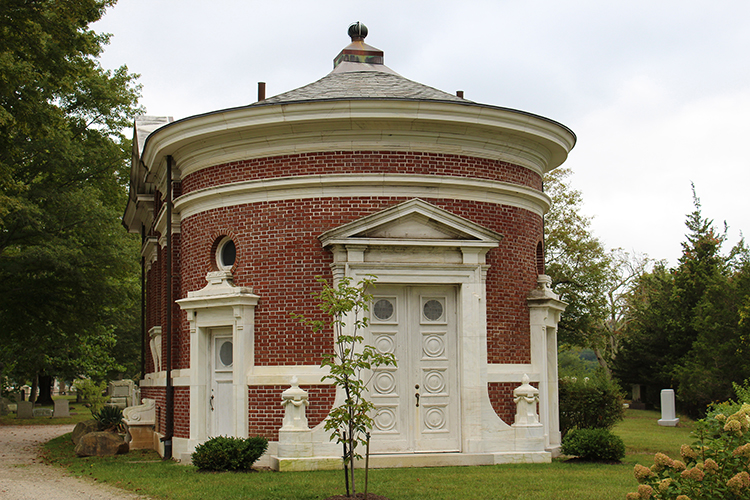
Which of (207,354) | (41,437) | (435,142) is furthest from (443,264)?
(41,437)

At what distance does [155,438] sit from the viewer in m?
17.1

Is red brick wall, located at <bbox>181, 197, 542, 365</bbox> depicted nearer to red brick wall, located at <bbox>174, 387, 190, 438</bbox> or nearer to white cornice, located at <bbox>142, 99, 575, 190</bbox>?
white cornice, located at <bbox>142, 99, 575, 190</bbox>

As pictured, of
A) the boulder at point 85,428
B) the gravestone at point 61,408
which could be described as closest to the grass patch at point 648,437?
the boulder at point 85,428

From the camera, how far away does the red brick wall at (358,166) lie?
1403cm

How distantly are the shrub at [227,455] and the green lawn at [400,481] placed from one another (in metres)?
0.25

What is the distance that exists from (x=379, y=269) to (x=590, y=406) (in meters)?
6.30

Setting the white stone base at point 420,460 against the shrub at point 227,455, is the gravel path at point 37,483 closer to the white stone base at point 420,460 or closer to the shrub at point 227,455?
the shrub at point 227,455

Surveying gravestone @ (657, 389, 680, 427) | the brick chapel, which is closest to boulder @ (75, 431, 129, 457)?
the brick chapel

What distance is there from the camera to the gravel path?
11055 millimetres

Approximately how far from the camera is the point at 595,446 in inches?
548

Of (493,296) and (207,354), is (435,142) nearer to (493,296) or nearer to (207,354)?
(493,296)

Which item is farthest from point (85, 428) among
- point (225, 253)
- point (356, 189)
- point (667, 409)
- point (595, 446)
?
point (667, 409)

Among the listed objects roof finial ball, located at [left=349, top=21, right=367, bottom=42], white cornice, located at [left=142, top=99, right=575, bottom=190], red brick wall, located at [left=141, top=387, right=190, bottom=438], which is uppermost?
roof finial ball, located at [left=349, top=21, right=367, bottom=42]

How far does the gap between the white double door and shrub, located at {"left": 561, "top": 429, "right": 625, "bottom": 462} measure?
80.8 inches
